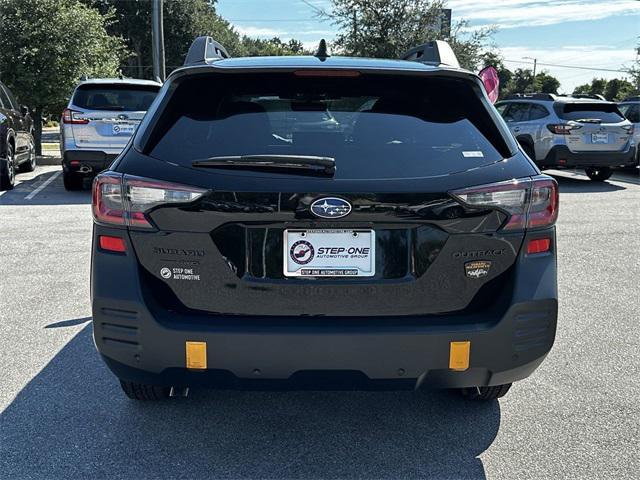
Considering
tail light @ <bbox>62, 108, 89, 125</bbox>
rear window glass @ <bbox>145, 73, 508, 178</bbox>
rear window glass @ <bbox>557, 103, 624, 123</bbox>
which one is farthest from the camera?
rear window glass @ <bbox>557, 103, 624, 123</bbox>

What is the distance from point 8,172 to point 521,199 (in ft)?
35.4

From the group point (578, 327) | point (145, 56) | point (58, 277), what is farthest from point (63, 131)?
point (145, 56)

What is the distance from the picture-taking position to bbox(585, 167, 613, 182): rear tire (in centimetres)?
1521

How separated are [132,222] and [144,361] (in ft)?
1.88

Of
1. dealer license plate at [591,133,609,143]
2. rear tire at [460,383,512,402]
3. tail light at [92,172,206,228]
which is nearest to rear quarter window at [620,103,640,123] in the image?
dealer license plate at [591,133,609,143]

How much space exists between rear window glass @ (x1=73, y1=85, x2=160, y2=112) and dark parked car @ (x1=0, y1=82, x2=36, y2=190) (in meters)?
1.32

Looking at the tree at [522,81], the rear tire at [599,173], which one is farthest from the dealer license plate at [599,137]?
A: the tree at [522,81]

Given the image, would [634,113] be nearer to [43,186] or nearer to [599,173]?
[599,173]

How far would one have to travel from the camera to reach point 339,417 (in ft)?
11.8

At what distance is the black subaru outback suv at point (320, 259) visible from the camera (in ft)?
9.02

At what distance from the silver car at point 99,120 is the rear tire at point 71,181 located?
1.62ft

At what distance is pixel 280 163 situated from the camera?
9.12ft

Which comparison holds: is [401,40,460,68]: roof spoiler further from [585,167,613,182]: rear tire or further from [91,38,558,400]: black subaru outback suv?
[585,167,613,182]: rear tire

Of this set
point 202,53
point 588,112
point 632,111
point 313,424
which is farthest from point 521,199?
point 632,111
